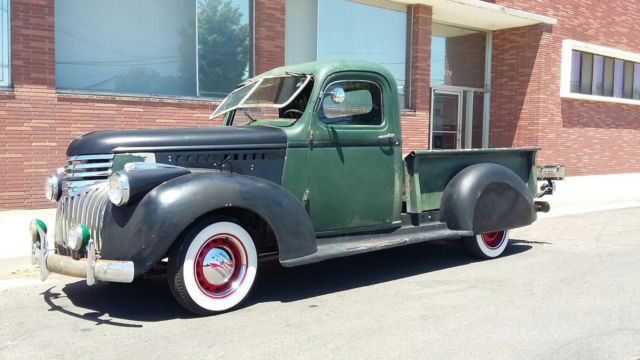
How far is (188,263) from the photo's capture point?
4383 millimetres

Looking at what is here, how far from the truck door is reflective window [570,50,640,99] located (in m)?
13.8

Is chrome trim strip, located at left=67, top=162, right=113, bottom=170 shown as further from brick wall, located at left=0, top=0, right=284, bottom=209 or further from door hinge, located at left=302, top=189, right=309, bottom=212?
brick wall, located at left=0, top=0, right=284, bottom=209

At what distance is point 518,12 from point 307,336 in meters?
13.2

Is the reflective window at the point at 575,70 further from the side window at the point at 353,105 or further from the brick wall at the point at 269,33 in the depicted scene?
the side window at the point at 353,105

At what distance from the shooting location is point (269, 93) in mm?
5824

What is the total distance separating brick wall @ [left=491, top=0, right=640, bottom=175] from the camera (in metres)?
16.5

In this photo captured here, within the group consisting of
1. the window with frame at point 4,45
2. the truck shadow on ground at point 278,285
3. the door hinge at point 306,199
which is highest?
the window with frame at point 4,45

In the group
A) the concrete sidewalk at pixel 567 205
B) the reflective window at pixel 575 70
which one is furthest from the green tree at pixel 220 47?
the reflective window at pixel 575 70

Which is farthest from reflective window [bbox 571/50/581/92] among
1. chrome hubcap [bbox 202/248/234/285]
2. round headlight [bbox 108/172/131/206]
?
round headlight [bbox 108/172/131/206]

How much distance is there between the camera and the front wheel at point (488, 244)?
661cm

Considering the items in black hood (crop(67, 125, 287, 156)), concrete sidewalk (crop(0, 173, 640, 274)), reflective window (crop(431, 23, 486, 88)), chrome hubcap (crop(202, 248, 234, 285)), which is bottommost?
concrete sidewalk (crop(0, 173, 640, 274))

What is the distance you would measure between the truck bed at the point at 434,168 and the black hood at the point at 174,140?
153 cm

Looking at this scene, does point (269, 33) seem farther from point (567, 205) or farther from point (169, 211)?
point (169, 211)

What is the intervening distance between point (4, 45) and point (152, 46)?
7.71 ft
